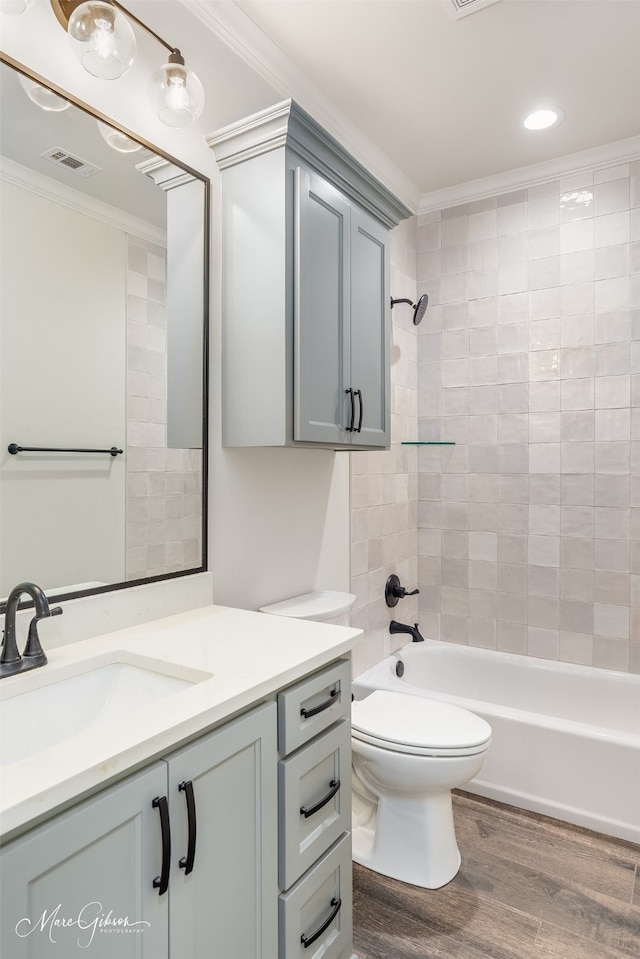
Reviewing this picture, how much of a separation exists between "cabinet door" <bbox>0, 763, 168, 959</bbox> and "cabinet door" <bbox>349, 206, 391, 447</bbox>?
4.26 ft

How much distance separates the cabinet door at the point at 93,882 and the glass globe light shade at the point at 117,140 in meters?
1.44

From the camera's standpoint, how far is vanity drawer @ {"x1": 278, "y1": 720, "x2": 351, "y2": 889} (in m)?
1.19

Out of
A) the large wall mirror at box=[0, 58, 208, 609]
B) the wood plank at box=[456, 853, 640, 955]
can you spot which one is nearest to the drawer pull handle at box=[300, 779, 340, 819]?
the large wall mirror at box=[0, 58, 208, 609]

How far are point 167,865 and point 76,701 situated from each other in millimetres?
417

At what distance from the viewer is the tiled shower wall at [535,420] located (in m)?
2.62

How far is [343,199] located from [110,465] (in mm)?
1149

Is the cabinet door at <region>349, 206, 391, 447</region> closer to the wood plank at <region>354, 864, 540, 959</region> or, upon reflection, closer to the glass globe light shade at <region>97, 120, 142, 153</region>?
the glass globe light shade at <region>97, 120, 142, 153</region>

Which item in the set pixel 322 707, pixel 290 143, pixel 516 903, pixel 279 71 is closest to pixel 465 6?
pixel 279 71

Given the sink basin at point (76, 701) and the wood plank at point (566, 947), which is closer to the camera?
the sink basin at point (76, 701)

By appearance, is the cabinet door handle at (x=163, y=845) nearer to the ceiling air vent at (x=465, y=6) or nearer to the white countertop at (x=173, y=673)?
the white countertop at (x=173, y=673)

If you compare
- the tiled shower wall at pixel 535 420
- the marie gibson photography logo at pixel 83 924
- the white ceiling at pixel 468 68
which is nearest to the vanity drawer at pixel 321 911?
the marie gibson photography logo at pixel 83 924

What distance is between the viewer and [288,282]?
1.66m

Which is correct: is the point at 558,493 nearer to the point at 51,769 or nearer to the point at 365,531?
the point at 365,531

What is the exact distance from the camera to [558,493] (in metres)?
2.76
